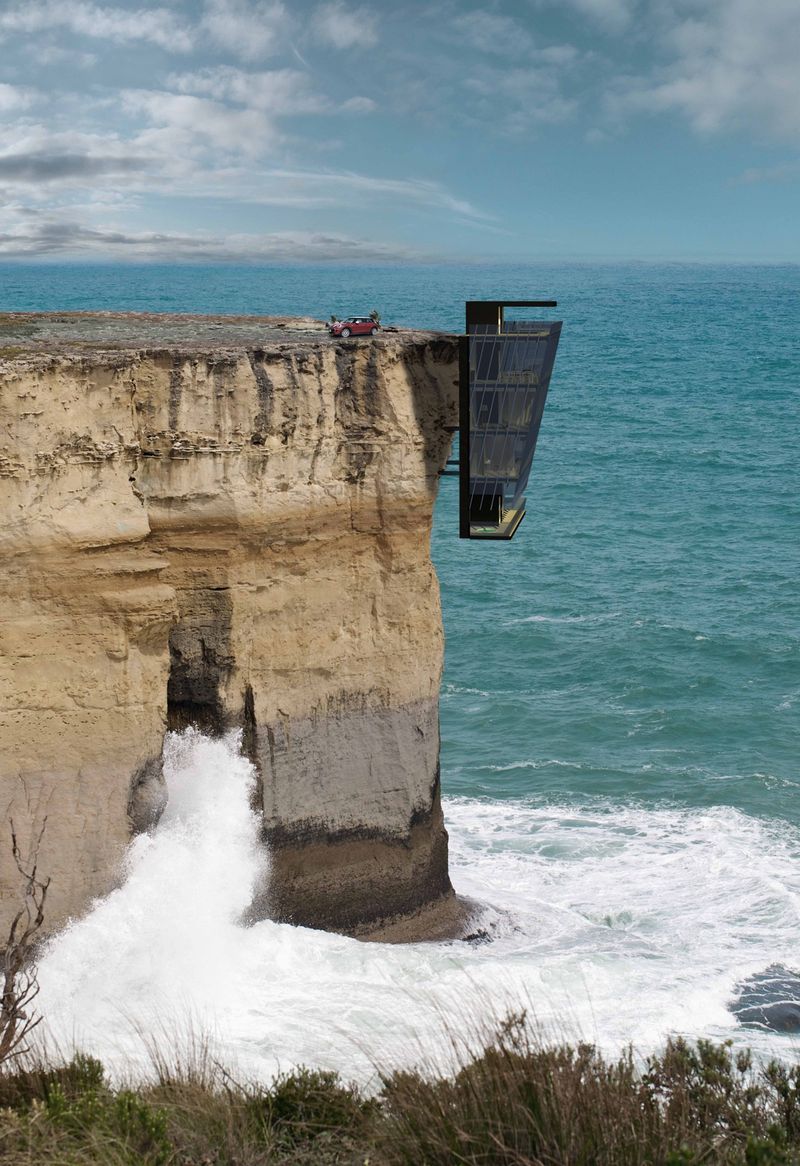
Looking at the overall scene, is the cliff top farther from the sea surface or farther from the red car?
the sea surface

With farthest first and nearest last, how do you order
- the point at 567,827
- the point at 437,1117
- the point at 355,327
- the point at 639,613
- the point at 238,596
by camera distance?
the point at 639,613
the point at 567,827
the point at 355,327
the point at 238,596
the point at 437,1117

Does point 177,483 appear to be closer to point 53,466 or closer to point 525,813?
point 53,466

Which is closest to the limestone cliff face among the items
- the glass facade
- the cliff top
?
Answer: the cliff top

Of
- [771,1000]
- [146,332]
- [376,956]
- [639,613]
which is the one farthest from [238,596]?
[639,613]

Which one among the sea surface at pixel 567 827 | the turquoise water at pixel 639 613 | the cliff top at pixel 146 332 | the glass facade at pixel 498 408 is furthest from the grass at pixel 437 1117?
the turquoise water at pixel 639 613

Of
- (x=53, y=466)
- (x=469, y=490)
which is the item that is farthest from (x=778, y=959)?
(x=53, y=466)

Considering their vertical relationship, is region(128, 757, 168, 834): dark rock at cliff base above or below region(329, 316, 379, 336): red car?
below

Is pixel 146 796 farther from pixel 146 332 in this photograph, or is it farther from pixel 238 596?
pixel 146 332
